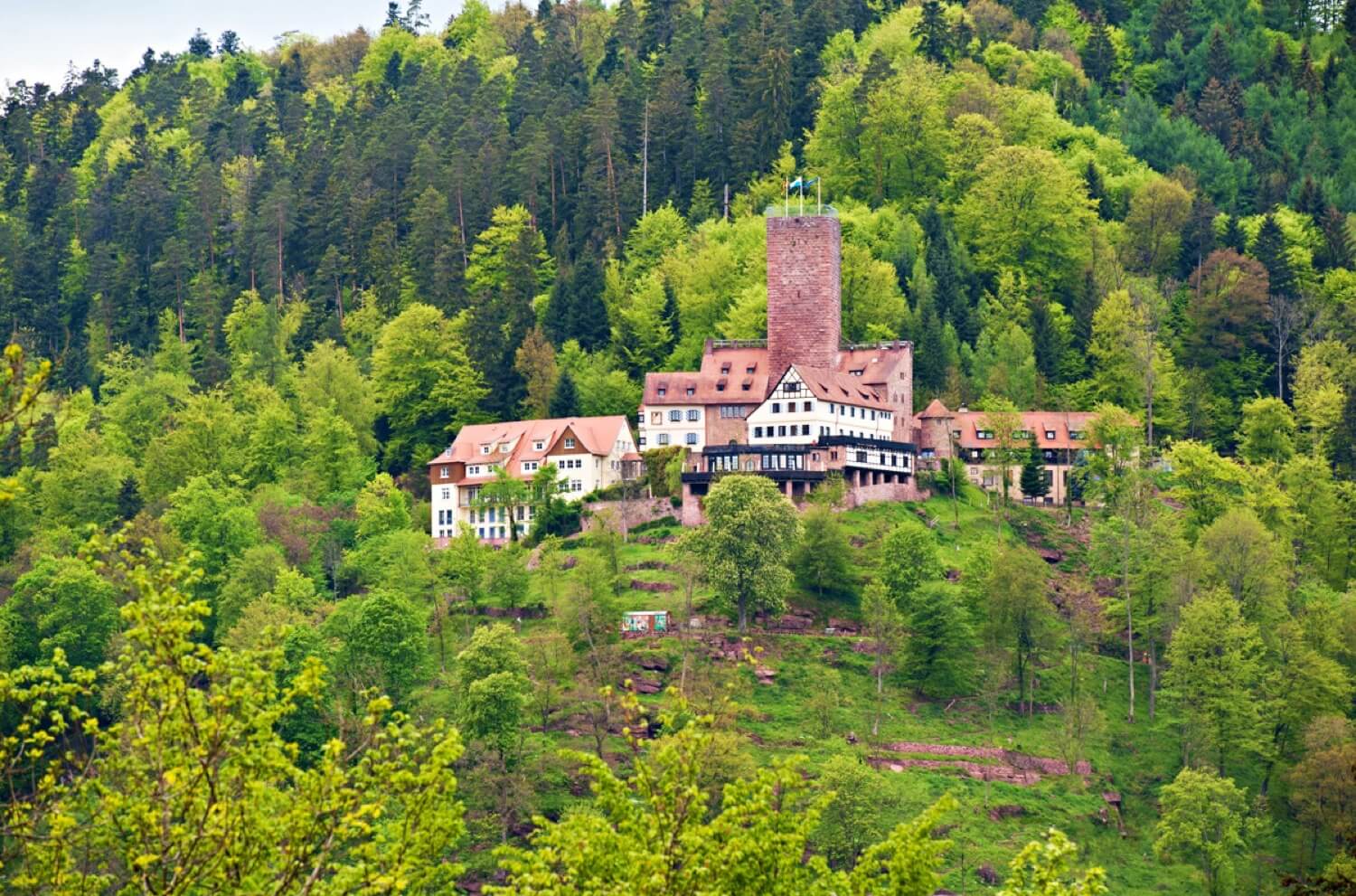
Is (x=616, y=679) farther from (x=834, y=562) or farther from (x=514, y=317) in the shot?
(x=514, y=317)

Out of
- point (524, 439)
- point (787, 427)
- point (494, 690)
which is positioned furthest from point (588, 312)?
point (494, 690)

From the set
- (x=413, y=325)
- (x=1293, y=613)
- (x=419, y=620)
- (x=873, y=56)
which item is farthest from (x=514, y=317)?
(x=1293, y=613)

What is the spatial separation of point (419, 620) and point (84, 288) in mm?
92015

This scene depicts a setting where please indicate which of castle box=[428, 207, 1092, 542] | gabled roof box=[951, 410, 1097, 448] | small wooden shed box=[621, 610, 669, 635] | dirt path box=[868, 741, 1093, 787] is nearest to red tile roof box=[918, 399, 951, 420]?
castle box=[428, 207, 1092, 542]

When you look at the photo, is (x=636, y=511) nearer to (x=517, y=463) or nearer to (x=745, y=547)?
(x=517, y=463)

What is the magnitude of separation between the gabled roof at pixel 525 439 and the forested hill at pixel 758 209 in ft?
21.8

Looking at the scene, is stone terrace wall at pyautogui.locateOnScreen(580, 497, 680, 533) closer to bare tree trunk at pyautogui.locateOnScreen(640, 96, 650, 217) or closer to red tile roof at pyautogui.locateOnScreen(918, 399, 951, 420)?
red tile roof at pyautogui.locateOnScreen(918, 399, 951, 420)

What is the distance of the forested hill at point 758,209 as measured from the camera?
12500cm

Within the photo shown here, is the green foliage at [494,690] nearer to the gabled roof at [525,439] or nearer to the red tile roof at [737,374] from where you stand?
the gabled roof at [525,439]

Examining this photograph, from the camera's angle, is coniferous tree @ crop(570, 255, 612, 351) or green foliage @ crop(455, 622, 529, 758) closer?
green foliage @ crop(455, 622, 529, 758)

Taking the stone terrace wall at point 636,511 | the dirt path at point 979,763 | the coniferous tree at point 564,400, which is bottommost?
the dirt path at point 979,763

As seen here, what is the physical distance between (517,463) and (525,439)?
1816 millimetres

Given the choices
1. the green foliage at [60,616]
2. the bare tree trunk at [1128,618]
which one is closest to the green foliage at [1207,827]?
the bare tree trunk at [1128,618]

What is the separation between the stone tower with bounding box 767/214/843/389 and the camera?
11188 centimetres
